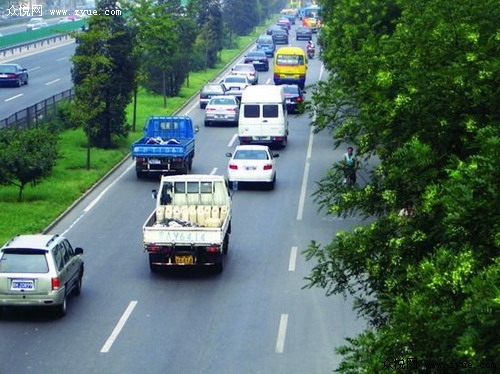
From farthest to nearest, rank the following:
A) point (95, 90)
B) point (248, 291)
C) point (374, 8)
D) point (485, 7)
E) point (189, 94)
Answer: point (189, 94) < point (95, 90) < point (374, 8) < point (248, 291) < point (485, 7)

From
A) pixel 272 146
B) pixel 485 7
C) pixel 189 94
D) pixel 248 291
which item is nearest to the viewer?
pixel 485 7

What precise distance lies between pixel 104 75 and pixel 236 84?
23.8m

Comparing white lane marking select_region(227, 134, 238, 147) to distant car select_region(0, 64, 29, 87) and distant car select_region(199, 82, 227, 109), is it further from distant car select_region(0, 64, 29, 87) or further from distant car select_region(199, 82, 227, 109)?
distant car select_region(0, 64, 29, 87)

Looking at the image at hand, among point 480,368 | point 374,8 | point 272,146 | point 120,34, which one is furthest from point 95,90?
point 480,368

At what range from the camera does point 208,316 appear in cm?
2456

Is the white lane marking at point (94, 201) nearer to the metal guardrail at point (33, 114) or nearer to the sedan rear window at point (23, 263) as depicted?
the metal guardrail at point (33, 114)

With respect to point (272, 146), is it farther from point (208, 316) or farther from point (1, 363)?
point (1, 363)

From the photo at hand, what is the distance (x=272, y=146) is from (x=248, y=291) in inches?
930

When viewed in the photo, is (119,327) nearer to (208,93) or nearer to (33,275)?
(33,275)

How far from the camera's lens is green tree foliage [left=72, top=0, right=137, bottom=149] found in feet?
143

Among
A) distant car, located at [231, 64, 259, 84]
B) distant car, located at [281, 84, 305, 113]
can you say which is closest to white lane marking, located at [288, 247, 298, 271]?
distant car, located at [281, 84, 305, 113]

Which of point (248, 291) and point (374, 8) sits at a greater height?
point (374, 8)

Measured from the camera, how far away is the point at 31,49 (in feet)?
339

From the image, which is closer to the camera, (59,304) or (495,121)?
(495,121)
